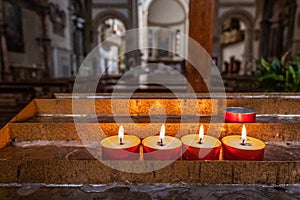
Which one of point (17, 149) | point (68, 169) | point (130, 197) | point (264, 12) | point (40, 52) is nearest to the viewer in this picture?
point (130, 197)

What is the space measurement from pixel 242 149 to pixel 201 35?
5.47 feet

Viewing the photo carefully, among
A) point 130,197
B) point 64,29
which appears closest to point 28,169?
point 130,197

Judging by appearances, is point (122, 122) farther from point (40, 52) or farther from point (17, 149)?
point (40, 52)

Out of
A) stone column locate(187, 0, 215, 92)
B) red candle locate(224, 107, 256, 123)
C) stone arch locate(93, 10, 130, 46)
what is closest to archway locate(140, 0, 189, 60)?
stone arch locate(93, 10, 130, 46)

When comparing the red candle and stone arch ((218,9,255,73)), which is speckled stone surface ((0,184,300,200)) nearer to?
the red candle

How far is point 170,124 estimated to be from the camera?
1361mm

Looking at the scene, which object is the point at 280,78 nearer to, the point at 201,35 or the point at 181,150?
the point at 201,35

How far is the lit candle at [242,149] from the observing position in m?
1.01

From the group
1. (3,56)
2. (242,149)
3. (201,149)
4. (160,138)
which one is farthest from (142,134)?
(3,56)

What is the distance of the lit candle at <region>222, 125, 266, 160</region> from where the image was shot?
101cm

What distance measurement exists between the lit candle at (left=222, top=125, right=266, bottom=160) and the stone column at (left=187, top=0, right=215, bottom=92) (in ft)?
4.31

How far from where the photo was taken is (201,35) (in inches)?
93.7

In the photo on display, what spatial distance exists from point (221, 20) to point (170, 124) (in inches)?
505

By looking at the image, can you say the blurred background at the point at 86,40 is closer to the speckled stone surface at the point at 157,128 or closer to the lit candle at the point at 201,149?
the speckled stone surface at the point at 157,128
